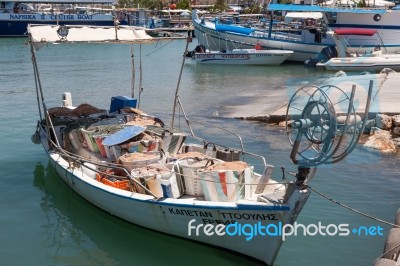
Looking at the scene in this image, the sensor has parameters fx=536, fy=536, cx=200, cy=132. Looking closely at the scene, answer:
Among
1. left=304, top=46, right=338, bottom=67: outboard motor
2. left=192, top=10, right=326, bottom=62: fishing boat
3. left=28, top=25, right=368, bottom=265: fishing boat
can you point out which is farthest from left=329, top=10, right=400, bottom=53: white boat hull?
left=28, top=25, right=368, bottom=265: fishing boat

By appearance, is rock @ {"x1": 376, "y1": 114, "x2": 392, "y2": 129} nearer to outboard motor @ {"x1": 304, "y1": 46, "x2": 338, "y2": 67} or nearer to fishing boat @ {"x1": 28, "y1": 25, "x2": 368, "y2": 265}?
fishing boat @ {"x1": 28, "y1": 25, "x2": 368, "y2": 265}

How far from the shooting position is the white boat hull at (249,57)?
3778 cm

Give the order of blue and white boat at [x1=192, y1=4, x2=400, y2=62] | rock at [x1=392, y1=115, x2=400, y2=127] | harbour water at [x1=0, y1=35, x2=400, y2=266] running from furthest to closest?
blue and white boat at [x1=192, y1=4, x2=400, y2=62]
rock at [x1=392, y1=115, x2=400, y2=127]
harbour water at [x1=0, y1=35, x2=400, y2=266]

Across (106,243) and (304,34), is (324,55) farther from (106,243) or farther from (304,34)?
(106,243)

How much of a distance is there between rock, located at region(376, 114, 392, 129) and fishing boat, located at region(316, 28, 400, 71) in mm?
16263

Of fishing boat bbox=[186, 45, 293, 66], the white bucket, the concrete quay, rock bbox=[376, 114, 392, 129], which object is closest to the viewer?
the white bucket

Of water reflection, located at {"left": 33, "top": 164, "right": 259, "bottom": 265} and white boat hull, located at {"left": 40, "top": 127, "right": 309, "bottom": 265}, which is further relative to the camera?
water reflection, located at {"left": 33, "top": 164, "right": 259, "bottom": 265}

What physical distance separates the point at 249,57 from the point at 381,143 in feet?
76.0

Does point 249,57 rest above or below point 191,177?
below

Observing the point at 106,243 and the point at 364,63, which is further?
the point at 364,63

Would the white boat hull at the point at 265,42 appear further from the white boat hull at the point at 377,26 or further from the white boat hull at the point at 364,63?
the white boat hull at the point at 364,63

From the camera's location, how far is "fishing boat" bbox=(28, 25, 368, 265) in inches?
321

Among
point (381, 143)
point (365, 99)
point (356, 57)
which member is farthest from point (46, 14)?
point (381, 143)

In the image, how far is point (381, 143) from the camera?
609 inches
